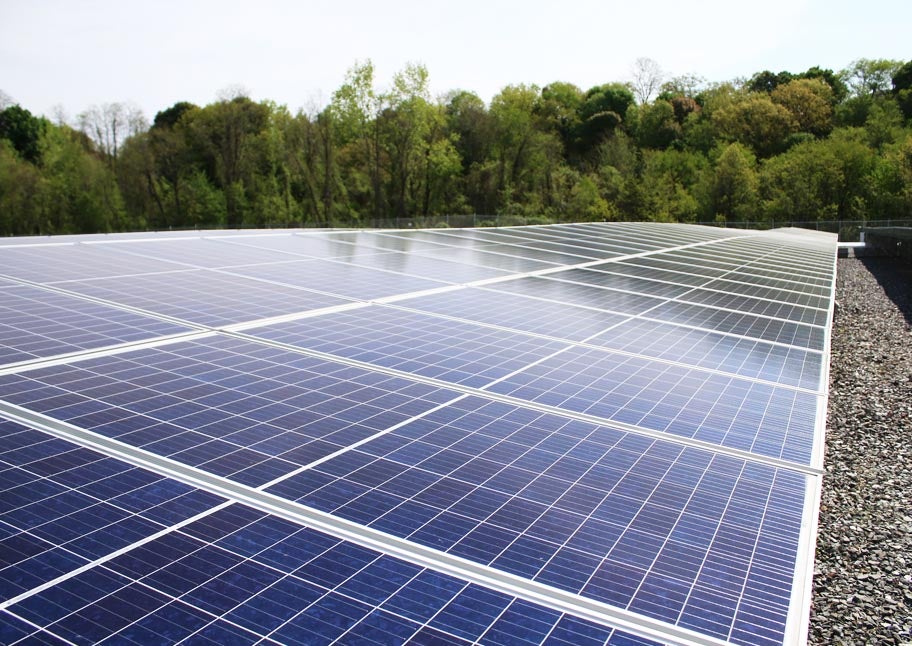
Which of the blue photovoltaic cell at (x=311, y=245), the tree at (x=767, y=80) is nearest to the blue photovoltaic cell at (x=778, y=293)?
the blue photovoltaic cell at (x=311, y=245)

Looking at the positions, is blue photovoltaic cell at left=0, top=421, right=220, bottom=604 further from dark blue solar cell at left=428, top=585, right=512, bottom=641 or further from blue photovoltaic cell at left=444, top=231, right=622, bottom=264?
blue photovoltaic cell at left=444, top=231, right=622, bottom=264

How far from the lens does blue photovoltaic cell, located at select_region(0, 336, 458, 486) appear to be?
5863 millimetres

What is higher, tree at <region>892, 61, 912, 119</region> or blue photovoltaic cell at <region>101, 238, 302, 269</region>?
tree at <region>892, 61, 912, 119</region>

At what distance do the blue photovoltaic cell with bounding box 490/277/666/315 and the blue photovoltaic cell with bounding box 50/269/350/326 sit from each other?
4.26 m

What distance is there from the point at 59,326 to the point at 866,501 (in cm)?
1280

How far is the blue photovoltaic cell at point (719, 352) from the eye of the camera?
998 centimetres

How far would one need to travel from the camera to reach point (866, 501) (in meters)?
11.1

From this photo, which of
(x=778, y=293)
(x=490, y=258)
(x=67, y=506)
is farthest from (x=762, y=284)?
(x=67, y=506)

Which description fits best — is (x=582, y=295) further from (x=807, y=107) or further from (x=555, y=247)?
(x=807, y=107)

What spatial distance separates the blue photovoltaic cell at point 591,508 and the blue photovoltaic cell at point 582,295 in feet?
21.8

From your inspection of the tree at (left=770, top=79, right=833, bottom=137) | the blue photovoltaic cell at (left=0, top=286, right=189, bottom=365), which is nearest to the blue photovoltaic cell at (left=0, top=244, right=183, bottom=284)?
the blue photovoltaic cell at (left=0, top=286, right=189, bottom=365)

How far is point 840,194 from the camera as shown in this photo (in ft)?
228

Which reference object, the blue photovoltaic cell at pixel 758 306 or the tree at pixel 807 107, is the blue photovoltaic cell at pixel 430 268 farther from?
the tree at pixel 807 107

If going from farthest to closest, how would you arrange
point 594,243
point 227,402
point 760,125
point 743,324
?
point 760,125 → point 594,243 → point 743,324 → point 227,402
